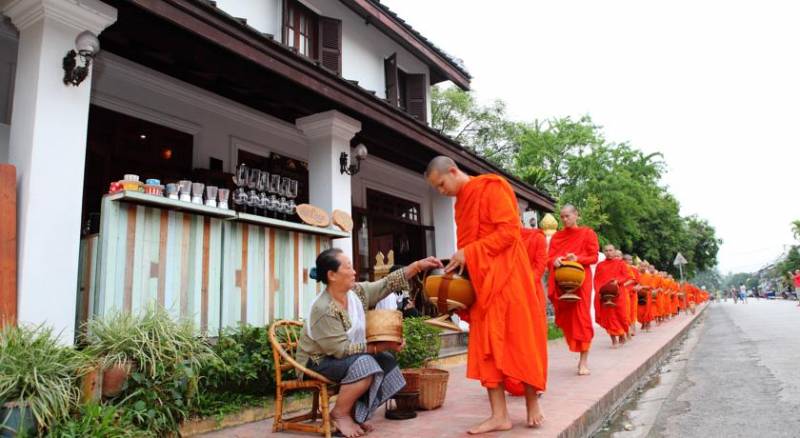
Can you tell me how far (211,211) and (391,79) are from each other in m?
6.59

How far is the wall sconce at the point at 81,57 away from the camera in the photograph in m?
4.02

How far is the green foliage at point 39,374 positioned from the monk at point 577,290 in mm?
4374

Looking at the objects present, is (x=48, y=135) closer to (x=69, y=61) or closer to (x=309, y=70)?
(x=69, y=61)

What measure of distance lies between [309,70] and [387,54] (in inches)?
210

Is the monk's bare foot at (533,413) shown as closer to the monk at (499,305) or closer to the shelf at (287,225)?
the monk at (499,305)

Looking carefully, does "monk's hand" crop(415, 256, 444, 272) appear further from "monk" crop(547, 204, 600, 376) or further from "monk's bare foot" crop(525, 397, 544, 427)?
"monk" crop(547, 204, 600, 376)

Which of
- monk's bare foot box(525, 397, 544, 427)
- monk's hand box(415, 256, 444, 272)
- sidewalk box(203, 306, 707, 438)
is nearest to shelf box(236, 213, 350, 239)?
sidewalk box(203, 306, 707, 438)

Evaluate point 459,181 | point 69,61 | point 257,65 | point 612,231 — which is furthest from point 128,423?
point 612,231

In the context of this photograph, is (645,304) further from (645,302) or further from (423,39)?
(423,39)

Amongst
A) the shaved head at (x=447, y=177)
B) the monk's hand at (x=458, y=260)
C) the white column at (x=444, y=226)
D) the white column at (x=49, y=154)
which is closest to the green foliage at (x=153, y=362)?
the white column at (x=49, y=154)

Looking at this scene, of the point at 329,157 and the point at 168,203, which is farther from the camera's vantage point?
the point at 329,157

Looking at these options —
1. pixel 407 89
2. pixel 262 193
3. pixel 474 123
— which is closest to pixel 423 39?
pixel 407 89

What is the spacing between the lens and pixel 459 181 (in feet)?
12.2

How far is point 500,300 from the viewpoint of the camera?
3371mm
